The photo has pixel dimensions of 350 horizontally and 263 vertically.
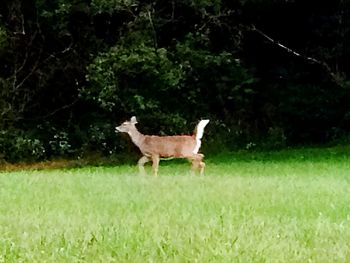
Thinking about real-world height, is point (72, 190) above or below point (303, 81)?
below

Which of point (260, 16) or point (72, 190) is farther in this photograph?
point (260, 16)

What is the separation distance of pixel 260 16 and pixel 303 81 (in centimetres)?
204

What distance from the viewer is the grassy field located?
5.99 meters

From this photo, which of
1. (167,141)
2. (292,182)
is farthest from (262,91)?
(292,182)

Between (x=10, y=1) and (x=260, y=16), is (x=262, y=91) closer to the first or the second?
(x=260, y=16)

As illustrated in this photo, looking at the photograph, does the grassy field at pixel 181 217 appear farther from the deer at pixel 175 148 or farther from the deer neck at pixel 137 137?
the deer neck at pixel 137 137

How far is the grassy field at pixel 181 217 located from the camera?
19.6 ft

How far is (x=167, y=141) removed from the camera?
15.8 m

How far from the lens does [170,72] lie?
A: 21.3 meters

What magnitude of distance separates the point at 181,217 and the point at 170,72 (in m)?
13.1

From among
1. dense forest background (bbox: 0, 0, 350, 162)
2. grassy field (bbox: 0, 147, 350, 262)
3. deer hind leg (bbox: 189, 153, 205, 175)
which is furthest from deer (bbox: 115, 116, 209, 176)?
dense forest background (bbox: 0, 0, 350, 162)

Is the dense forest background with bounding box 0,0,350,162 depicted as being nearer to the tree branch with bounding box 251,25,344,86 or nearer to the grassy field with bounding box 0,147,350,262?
the tree branch with bounding box 251,25,344,86

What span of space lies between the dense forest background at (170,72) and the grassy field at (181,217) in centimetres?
665

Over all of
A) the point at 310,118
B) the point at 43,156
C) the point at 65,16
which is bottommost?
the point at 43,156
